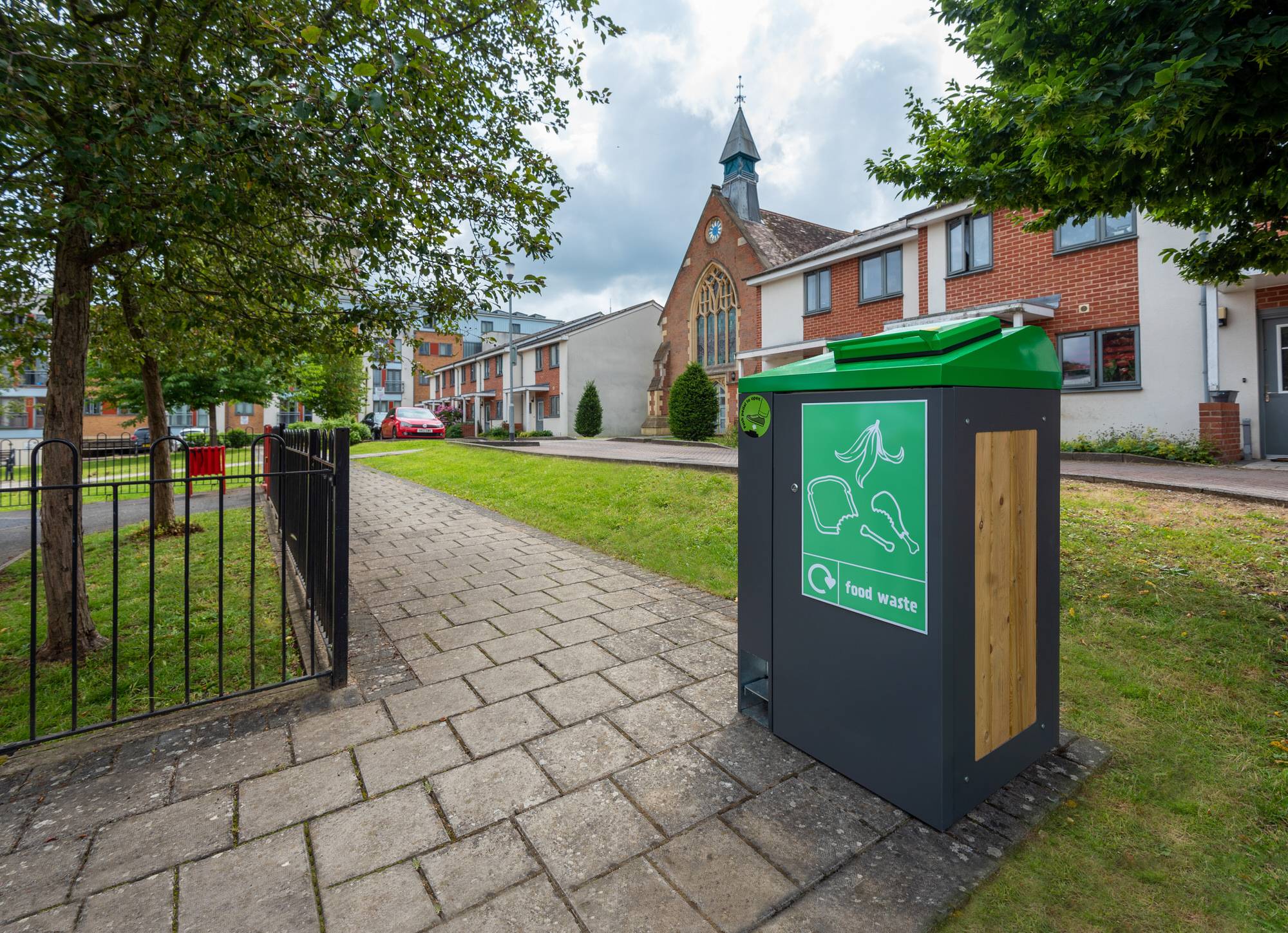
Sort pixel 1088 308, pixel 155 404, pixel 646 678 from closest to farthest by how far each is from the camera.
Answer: pixel 646 678, pixel 155 404, pixel 1088 308

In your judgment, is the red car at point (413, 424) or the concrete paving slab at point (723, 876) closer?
the concrete paving slab at point (723, 876)

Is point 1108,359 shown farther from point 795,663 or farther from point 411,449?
point 411,449

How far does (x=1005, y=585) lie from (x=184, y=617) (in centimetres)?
480

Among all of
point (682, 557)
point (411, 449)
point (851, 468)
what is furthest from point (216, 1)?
point (411, 449)

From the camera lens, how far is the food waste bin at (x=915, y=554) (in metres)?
2.04

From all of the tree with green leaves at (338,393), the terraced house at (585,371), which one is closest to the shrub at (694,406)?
the terraced house at (585,371)

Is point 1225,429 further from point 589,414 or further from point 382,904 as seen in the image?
point 589,414

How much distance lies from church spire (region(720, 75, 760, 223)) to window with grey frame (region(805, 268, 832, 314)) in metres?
11.7

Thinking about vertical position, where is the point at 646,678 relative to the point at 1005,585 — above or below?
below

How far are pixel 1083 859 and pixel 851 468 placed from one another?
1438 mm

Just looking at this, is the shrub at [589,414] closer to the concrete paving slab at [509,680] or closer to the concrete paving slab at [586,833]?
the concrete paving slab at [509,680]

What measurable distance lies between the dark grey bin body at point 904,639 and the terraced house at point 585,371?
28580 millimetres

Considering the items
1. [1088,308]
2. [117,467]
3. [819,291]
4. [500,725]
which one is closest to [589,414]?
[819,291]

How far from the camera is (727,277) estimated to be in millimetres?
26094
